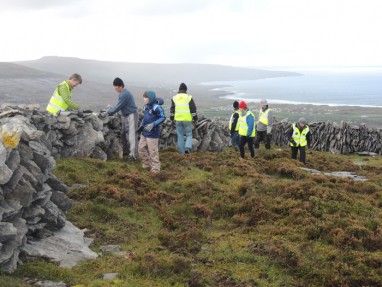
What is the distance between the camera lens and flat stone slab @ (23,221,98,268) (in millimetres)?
8336

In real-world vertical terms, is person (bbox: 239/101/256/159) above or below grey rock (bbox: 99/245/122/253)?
above

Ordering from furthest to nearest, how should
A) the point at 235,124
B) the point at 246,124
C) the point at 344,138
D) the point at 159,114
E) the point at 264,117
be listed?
the point at 344,138 < the point at 264,117 < the point at 235,124 < the point at 246,124 < the point at 159,114

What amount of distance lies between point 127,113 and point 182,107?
3430 millimetres

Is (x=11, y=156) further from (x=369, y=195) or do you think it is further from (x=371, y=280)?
(x=369, y=195)

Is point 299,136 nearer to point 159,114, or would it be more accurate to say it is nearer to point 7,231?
point 159,114

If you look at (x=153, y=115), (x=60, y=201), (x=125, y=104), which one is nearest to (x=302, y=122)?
(x=153, y=115)

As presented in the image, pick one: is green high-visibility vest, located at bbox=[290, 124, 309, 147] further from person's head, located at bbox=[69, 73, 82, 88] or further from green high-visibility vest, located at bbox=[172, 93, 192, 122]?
person's head, located at bbox=[69, 73, 82, 88]

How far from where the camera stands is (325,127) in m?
35.5

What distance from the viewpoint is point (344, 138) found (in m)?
34.8

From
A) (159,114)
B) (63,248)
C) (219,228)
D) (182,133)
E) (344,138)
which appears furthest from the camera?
(344,138)

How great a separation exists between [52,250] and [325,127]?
102 feet

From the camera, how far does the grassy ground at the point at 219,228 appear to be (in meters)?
8.38

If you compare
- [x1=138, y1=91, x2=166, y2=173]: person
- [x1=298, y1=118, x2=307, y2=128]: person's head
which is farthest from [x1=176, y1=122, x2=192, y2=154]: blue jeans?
[x1=298, y1=118, x2=307, y2=128]: person's head

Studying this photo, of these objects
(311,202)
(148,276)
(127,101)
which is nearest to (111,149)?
(127,101)
